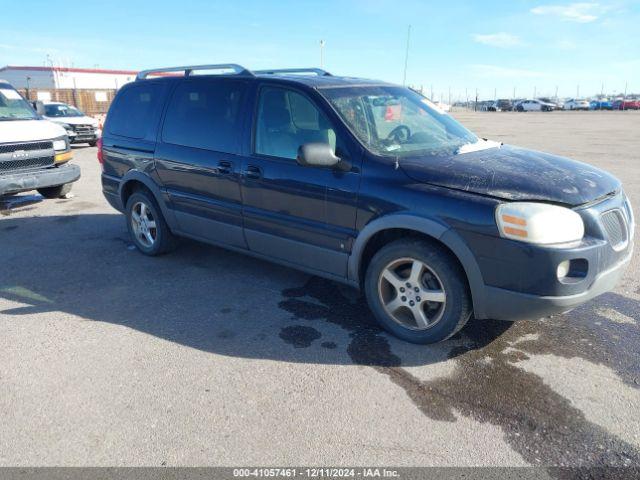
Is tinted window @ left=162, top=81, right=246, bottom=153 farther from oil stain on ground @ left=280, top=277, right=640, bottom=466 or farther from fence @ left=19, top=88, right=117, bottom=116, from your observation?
fence @ left=19, top=88, right=117, bottom=116

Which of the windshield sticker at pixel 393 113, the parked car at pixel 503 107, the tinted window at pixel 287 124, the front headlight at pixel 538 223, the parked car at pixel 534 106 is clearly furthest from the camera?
the parked car at pixel 503 107

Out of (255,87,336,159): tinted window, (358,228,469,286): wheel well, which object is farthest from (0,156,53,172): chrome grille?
(358,228,469,286): wheel well

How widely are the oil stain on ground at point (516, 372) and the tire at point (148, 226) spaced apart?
179cm

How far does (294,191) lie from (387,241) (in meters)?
0.86

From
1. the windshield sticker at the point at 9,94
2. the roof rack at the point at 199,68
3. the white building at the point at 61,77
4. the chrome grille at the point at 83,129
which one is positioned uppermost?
the white building at the point at 61,77

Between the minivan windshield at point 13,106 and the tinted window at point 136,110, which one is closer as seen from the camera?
the tinted window at point 136,110

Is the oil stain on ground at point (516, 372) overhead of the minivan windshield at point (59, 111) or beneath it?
beneath

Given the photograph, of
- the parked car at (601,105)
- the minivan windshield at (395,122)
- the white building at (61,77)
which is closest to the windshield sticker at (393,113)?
the minivan windshield at (395,122)

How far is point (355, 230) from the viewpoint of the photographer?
3.66m

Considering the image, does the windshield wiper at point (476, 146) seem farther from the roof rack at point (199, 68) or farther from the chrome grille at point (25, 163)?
the chrome grille at point (25, 163)

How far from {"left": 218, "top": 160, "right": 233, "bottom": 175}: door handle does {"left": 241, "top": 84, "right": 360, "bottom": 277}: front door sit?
0.18m

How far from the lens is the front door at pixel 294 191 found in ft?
12.2

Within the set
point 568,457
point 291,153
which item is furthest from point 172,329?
point 568,457

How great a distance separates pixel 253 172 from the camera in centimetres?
421
